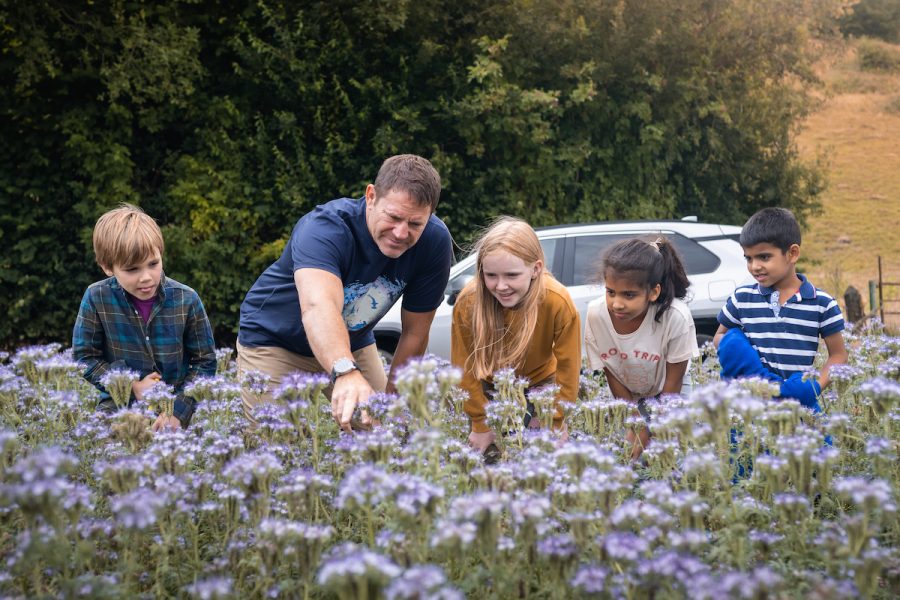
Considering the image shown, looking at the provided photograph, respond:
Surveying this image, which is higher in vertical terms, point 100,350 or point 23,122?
point 23,122

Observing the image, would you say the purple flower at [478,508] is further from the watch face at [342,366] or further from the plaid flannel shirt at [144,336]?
the plaid flannel shirt at [144,336]

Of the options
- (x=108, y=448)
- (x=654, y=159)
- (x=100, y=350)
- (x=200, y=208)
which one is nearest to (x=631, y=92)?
(x=654, y=159)

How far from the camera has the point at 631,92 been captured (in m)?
12.5

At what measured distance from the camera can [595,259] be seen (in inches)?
348

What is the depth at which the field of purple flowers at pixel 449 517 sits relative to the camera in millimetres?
2223

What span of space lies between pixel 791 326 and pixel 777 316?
9 cm

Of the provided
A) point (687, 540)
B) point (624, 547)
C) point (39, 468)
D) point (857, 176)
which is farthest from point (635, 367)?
point (857, 176)

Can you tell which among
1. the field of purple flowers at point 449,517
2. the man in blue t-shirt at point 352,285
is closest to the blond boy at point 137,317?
the man in blue t-shirt at point 352,285

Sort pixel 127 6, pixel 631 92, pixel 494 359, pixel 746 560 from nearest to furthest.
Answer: pixel 746 560 → pixel 494 359 → pixel 127 6 → pixel 631 92

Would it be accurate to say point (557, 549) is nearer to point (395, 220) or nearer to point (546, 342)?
point (395, 220)

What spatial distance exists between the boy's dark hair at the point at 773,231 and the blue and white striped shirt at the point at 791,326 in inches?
10.9

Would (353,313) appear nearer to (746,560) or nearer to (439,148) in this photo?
(746,560)

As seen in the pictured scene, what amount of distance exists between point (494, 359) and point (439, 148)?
7471 millimetres

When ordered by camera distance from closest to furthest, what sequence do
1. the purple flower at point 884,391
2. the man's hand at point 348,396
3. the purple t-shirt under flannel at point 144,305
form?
1. the purple flower at point 884,391
2. the man's hand at point 348,396
3. the purple t-shirt under flannel at point 144,305
